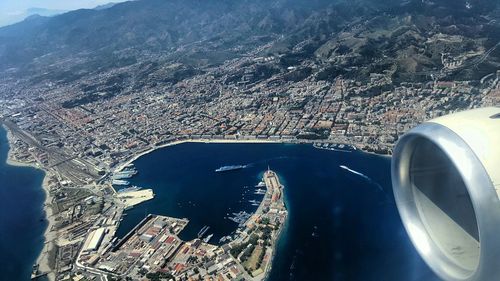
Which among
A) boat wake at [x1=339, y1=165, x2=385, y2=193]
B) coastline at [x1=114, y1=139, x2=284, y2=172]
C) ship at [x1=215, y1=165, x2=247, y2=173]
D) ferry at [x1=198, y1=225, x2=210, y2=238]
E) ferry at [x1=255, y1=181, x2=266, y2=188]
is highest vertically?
ferry at [x1=198, y1=225, x2=210, y2=238]

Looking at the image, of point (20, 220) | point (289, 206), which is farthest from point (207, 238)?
point (20, 220)

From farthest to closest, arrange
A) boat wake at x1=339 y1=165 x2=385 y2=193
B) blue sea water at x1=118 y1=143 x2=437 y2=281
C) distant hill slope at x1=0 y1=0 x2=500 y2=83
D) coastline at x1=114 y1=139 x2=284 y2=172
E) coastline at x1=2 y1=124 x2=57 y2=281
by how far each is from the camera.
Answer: distant hill slope at x1=0 y1=0 x2=500 y2=83
coastline at x1=114 y1=139 x2=284 y2=172
boat wake at x1=339 y1=165 x2=385 y2=193
coastline at x1=2 y1=124 x2=57 y2=281
blue sea water at x1=118 y1=143 x2=437 y2=281

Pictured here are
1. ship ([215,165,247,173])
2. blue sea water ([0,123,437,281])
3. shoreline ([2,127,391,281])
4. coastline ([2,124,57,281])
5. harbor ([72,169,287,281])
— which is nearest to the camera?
blue sea water ([0,123,437,281])

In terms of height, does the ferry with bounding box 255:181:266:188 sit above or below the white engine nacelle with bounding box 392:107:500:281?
below

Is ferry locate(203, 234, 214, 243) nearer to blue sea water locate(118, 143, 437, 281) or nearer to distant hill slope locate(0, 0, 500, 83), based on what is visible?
blue sea water locate(118, 143, 437, 281)

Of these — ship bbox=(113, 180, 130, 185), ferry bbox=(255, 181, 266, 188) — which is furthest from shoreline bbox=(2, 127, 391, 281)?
ferry bbox=(255, 181, 266, 188)

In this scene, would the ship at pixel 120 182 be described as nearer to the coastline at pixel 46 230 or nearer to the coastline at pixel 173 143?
the coastline at pixel 173 143

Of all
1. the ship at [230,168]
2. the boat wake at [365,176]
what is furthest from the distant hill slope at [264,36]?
the ship at [230,168]

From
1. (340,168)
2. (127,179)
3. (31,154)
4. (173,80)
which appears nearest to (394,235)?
(340,168)
